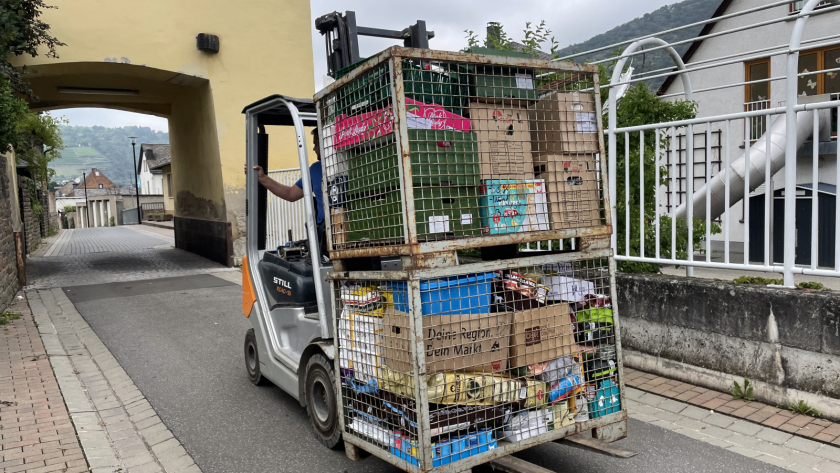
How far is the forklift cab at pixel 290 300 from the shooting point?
3840 mm

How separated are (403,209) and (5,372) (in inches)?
194

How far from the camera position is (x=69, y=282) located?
37.5 feet

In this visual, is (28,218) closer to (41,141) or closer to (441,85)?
(41,141)

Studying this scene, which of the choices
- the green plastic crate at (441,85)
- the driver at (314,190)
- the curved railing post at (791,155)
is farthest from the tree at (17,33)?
the curved railing post at (791,155)

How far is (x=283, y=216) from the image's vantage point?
1301 cm

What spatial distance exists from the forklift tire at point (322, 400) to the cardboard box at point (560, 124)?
1.90m

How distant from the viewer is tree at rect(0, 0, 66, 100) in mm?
8039

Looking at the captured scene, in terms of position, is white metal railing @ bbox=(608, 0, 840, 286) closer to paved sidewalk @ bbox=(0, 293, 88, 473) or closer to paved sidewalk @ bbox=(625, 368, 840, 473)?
paved sidewalk @ bbox=(625, 368, 840, 473)

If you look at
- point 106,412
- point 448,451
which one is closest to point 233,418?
point 106,412

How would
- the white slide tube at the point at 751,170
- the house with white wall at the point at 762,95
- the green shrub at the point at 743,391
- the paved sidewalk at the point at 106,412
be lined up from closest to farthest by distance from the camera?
the paved sidewalk at the point at 106,412
the green shrub at the point at 743,391
the white slide tube at the point at 751,170
the house with white wall at the point at 762,95

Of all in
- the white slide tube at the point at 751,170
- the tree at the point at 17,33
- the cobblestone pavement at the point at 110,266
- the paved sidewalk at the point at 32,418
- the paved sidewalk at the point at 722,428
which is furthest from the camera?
the cobblestone pavement at the point at 110,266

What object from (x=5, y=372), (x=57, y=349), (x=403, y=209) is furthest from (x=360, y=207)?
(x=57, y=349)

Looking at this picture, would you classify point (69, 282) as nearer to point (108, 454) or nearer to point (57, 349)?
point (57, 349)

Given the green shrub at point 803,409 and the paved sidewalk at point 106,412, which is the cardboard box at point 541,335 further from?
the paved sidewalk at point 106,412
